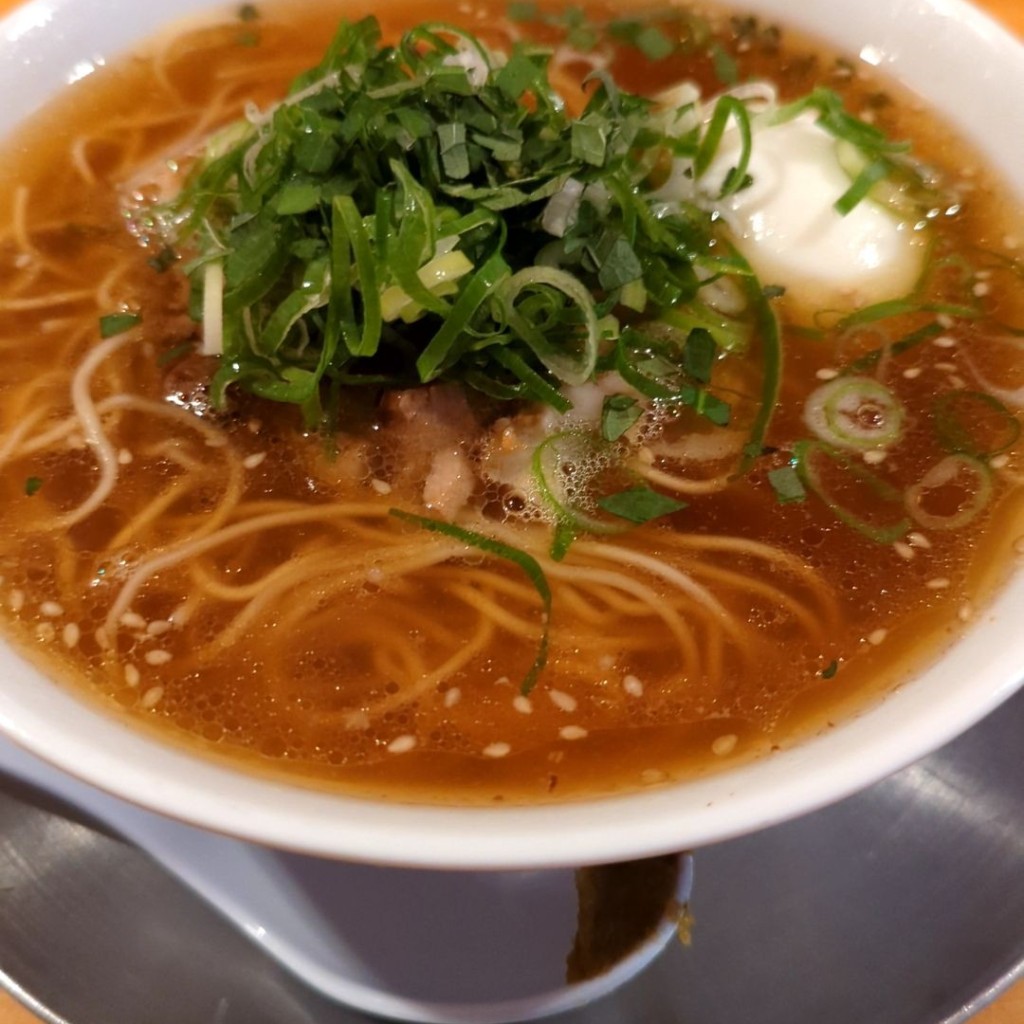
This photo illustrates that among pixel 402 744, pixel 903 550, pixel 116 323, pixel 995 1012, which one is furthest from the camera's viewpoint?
pixel 116 323

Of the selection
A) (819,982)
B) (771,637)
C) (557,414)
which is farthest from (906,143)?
(819,982)

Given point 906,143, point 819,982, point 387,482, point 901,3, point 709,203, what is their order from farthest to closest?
point 901,3, point 906,143, point 709,203, point 387,482, point 819,982

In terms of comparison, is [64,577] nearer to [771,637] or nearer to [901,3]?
[771,637]

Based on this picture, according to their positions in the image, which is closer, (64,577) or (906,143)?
(64,577)

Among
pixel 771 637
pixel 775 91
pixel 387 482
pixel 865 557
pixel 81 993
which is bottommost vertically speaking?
pixel 81 993

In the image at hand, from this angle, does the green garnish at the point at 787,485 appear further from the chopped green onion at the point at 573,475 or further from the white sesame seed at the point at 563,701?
the white sesame seed at the point at 563,701

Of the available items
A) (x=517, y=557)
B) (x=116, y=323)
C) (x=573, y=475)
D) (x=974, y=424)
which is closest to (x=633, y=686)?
(x=517, y=557)

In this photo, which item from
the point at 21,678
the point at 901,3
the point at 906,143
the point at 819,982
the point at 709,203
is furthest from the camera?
the point at 901,3

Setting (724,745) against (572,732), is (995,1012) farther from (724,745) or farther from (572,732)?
(572,732)

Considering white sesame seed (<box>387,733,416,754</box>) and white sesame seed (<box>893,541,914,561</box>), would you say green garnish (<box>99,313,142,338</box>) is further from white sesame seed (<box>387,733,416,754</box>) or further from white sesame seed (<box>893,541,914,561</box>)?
white sesame seed (<box>893,541,914,561</box>)
